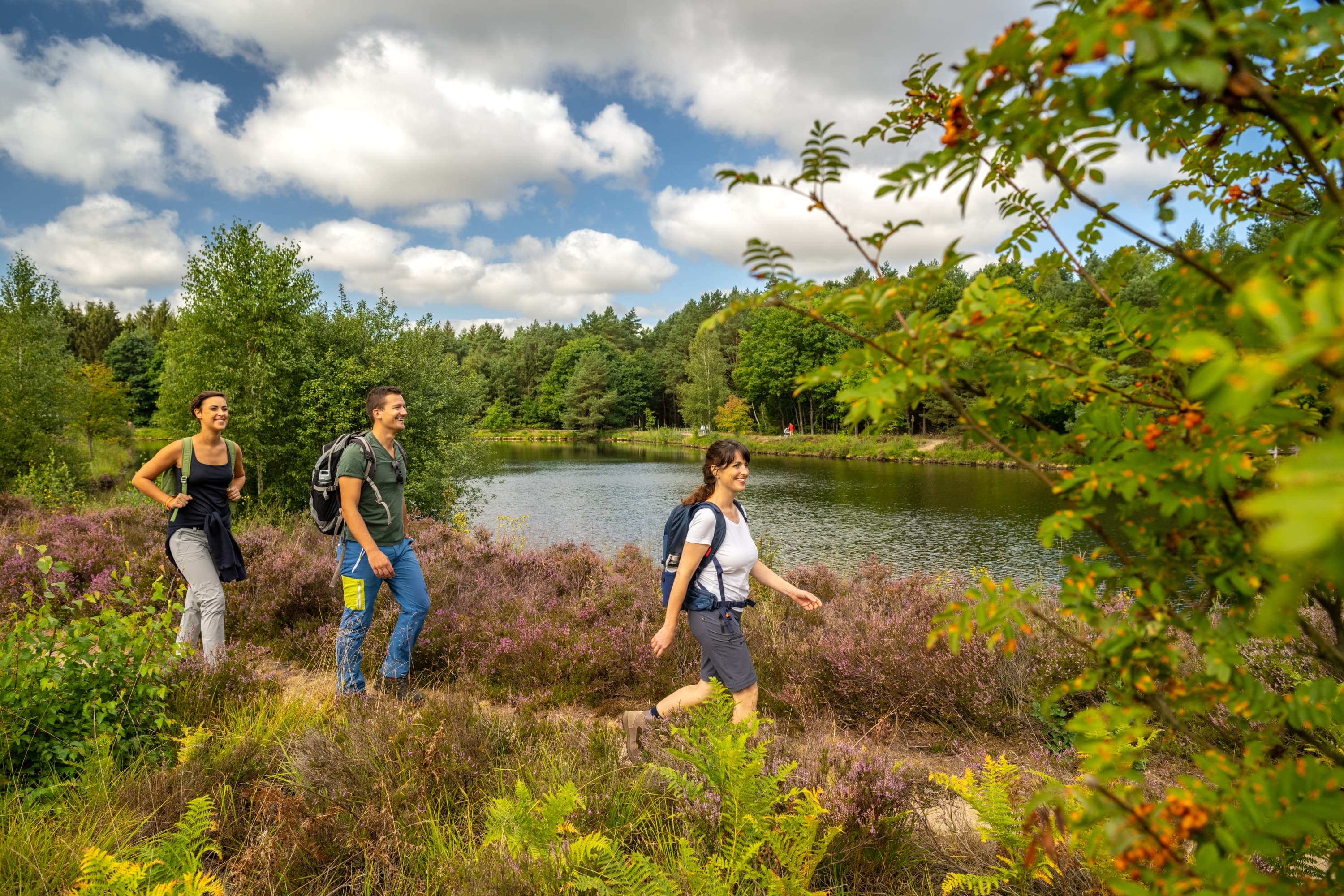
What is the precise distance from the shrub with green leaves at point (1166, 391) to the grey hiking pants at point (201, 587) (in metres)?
4.51

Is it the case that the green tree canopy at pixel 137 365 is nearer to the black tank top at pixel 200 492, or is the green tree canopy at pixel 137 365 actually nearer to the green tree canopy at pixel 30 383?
the green tree canopy at pixel 30 383

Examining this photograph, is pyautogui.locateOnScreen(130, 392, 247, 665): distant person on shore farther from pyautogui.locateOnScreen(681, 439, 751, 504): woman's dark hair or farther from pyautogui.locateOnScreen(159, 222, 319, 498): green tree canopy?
pyautogui.locateOnScreen(159, 222, 319, 498): green tree canopy

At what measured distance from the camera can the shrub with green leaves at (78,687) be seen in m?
2.97

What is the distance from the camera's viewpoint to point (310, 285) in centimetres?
1352

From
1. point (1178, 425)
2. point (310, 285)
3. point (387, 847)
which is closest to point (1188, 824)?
point (1178, 425)

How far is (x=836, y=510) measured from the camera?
1991cm

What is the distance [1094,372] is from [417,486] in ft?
43.6

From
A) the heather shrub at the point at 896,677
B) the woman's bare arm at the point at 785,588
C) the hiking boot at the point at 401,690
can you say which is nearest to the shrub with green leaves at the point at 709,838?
the woman's bare arm at the point at 785,588

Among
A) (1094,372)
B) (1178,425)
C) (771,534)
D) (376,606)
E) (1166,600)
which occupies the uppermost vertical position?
(1094,372)

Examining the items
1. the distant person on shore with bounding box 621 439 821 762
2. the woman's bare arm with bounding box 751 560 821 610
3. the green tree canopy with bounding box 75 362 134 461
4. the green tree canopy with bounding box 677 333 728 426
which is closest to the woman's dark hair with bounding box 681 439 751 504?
the distant person on shore with bounding box 621 439 821 762

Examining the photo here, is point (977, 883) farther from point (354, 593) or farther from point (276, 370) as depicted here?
point (276, 370)

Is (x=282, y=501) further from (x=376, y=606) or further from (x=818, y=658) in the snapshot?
(x=818, y=658)

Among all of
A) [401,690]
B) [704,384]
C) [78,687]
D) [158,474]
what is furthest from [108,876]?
[704,384]

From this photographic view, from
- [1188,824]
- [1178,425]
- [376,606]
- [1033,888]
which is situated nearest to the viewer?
[1188,824]
